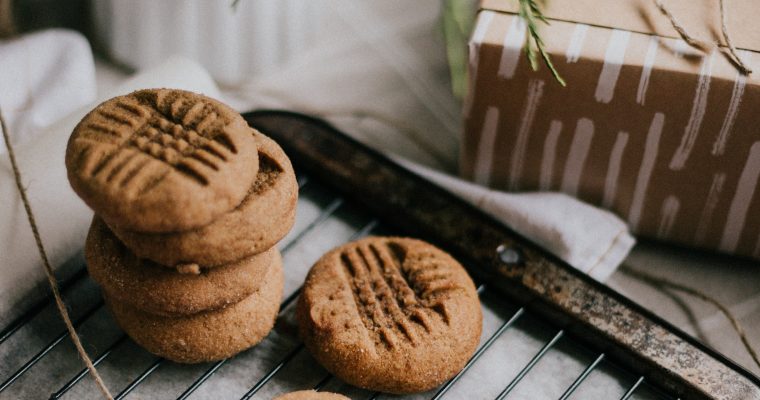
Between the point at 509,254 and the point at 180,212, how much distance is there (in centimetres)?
43

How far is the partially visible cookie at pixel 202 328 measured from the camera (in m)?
0.80

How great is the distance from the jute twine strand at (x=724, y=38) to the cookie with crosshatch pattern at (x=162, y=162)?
1.65 feet

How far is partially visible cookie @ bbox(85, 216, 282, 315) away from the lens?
2.43ft

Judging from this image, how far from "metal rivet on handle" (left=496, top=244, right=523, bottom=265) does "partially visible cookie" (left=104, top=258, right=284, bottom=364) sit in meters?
0.27

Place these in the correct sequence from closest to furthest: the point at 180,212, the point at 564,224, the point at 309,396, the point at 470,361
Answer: the point at 180,212 → the point at 309,396 → the point at 470,361 → the point at 564,224

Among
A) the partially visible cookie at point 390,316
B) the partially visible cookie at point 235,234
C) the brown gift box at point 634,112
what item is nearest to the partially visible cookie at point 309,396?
the partially visible cookie at point 390,316

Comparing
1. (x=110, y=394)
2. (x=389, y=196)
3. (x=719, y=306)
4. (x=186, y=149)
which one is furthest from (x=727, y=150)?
(x=110, y=394)

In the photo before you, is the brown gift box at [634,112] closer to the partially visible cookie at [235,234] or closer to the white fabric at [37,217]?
the partially visible cookie at [235,234]

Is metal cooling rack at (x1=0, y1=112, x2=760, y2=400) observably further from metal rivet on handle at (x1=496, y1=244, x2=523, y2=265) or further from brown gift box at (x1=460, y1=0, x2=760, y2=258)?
brown gift box at (x1=460, y1=0, x2=760, y2=258)

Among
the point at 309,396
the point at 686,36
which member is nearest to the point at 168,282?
the point at 309,396

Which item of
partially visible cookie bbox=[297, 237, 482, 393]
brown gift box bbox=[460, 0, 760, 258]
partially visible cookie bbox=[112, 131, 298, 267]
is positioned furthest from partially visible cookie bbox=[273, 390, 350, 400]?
brown gift box bbox=[460, 0, 760, 258]

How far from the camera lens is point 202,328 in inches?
31.6

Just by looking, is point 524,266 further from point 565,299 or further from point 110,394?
point 110,394

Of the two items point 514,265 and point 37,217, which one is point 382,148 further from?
point 37,217
